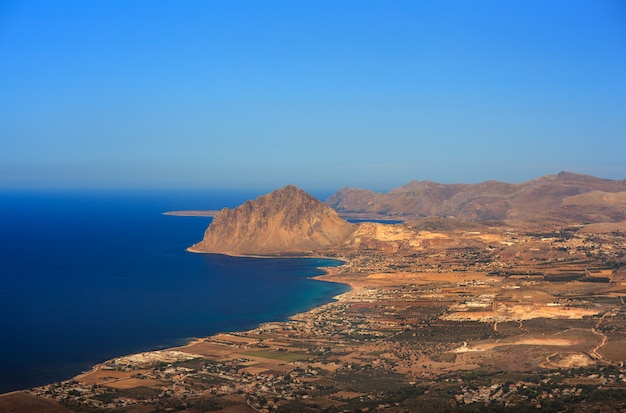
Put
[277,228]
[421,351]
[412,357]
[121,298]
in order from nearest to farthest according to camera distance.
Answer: [412,357] < [421,351] < [121,298] < [277,228]

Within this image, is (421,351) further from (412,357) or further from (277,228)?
(277,228)

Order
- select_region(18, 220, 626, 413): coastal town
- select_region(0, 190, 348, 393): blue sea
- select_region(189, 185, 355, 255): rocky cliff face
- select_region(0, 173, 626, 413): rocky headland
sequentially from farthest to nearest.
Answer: select_region(189, 185, 355, 255): rocky cliff face
select_region(0, 190, 348, 393): blue sea
select_region(0, 173, 626, 413): rocky headland
select_region(18, 220, 626, 413): coastal town

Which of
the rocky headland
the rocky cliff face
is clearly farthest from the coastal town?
the rocky cliff face

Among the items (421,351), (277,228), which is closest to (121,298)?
(421,351)

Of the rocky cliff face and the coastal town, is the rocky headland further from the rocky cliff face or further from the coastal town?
the rocky cliff face

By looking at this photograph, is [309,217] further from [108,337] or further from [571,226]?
[108,337]

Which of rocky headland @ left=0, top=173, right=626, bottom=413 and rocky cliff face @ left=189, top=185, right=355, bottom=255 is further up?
rocky cliff face @ left=189, top=185, right=355, bottom=255
